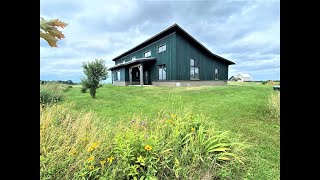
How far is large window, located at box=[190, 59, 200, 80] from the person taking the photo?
14875mm

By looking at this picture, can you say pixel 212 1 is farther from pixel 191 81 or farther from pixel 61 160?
pixel 191 81

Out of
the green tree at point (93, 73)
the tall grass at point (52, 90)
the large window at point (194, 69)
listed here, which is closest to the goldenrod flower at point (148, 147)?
the tall grass at point (52, 90)

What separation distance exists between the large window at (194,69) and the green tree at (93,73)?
7.41 m

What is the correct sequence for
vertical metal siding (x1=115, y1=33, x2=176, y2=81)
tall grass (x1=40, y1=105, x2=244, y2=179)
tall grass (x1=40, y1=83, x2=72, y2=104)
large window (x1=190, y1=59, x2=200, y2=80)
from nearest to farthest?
tall grass (x1=40, y1=105, x2=244, y2=179)
tall grass (x1=40, y1=83, x2=72, y2=104)
vertical metal siding (x1=115, y1=33, x2=176, y2=81)
large window (x1=190, y1=59, x2=200, y2=80)

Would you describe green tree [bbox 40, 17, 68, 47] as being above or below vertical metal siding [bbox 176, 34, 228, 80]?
below

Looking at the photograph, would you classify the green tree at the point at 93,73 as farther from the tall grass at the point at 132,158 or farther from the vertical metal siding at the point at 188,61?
the tall grass at the point at 132,158

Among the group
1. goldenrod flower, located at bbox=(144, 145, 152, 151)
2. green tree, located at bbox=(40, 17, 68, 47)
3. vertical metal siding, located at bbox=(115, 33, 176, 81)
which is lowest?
goldenrod flower, located at bbox=(144, 145, 152, 151)

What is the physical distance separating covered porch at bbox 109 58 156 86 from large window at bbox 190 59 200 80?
324cm

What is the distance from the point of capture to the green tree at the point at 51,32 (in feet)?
2.93

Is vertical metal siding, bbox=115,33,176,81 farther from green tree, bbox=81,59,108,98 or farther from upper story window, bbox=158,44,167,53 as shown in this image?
green tree, bbox=81,59,108,98

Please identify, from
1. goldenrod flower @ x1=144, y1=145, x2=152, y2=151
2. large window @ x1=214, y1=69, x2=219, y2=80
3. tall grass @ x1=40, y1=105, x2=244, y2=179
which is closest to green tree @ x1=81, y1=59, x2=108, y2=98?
tall grass @ x1=40, y1=105, x2=244, y2=179

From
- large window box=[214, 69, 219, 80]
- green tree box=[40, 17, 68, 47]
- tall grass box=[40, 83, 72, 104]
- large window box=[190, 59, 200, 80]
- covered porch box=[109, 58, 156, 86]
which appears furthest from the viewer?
large window box=[214, 69, 219, 80]

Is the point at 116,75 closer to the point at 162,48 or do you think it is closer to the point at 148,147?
the point at 162,48
